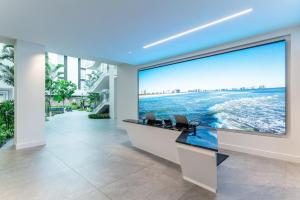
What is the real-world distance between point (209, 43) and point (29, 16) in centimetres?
441

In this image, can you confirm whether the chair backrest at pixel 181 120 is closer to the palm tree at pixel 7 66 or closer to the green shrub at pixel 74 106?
the palm tree at pixel 7 66

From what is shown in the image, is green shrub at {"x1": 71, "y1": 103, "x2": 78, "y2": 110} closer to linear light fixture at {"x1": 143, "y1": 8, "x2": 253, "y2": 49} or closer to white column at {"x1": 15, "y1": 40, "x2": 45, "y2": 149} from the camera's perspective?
Answer: white column at {"x1": 15, "y1": 40, "x2": 45, "y2": 149}

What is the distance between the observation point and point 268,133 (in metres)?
3.99

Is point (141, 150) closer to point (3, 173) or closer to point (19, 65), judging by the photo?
point (3, 173)

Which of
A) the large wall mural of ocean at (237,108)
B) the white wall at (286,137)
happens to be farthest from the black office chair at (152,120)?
the white wall at (286,137)

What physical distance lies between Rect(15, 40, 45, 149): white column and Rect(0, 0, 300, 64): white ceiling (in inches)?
18.1

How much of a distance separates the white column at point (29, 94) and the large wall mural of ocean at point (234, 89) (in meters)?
4.34

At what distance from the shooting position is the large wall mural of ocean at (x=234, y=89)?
389 cm

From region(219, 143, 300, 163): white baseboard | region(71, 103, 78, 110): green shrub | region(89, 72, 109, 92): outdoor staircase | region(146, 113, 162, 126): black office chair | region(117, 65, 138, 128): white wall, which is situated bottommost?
region(219, 143, 300, 163): white baseboard

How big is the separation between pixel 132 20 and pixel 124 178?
3.12 meters

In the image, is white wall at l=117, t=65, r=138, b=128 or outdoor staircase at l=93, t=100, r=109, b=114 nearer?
white wall at l=117, t=65, r=138, b=128

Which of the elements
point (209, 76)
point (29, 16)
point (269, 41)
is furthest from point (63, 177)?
point (269, 41)

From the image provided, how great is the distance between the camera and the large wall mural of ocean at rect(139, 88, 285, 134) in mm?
3889

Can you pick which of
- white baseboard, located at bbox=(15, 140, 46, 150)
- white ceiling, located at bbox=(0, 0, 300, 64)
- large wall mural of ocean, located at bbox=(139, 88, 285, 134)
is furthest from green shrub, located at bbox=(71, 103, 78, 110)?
large wall mural of ocean, located at bbox=(139, 88, 285, 134)
